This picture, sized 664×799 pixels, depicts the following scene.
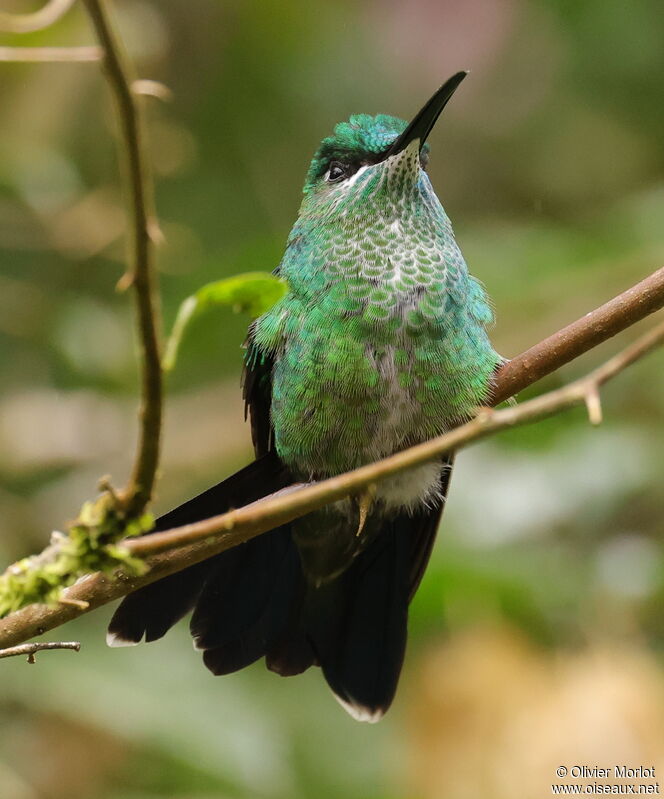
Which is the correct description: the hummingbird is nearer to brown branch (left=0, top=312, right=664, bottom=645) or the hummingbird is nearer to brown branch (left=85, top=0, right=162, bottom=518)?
brown branch (left=0, top=312, right=664, bottom=645)

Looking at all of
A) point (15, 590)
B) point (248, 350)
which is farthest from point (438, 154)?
point (15, 590)

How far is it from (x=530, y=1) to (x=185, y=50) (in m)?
1.72

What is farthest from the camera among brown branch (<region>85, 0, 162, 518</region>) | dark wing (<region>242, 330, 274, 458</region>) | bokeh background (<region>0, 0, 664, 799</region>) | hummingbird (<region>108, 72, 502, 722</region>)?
bokeh background (<region>0, 0, 664, 799</region>)

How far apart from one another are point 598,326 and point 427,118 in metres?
0.86

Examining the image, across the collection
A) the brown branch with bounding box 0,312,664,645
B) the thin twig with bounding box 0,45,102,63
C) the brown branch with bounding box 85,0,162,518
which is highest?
the thin twig with bounding box 0,45,102,63

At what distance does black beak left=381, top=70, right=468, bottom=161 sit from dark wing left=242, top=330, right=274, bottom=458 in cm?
61

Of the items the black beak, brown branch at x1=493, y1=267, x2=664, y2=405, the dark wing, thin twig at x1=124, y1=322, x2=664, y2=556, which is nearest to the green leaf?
thin twig at x1=124, y1=322, x2=664, y2=556

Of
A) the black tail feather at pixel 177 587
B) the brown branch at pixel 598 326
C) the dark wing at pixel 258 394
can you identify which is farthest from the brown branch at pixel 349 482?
the dark wing at pixel 258 394

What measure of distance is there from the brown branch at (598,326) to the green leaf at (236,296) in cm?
65

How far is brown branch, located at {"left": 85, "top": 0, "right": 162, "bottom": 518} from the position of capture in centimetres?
122

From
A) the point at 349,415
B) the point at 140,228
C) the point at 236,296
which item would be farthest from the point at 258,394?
the point at 140,228

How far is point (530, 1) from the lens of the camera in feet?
18.6

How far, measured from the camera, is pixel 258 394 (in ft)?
9.99

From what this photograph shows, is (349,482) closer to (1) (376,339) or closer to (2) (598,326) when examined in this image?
(2) (598,326)
